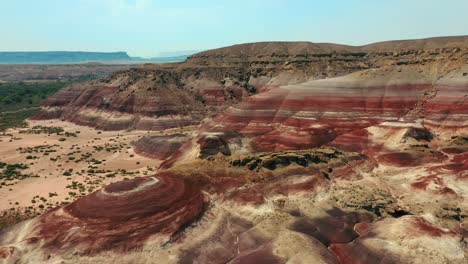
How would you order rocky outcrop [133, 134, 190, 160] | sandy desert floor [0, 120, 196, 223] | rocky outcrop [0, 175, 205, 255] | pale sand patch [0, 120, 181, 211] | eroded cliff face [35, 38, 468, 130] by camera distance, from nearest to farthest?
rocky outcrop [0, 175, 205, 255], sandy desert floor [0, 120, 196, 223], pale sand patch [0, 120, 181, 211], rocky outcrop [133, 134, 190, 160], eroded cliff face [35, 38, 468, 130]

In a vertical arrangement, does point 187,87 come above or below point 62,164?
above

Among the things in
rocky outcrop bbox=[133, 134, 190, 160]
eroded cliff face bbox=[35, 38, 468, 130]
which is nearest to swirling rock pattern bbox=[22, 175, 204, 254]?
rocky outcrop bbox=[133, 134, 190, 160]

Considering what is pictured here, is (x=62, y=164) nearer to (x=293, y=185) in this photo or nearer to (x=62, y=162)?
(x=62, y=162)

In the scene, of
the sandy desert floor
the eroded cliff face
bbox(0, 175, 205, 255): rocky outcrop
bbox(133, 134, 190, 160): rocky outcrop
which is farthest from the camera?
the eroded cliff face

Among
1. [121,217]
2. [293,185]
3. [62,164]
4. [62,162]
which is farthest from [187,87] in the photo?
[121,217]

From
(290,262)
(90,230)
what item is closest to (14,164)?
(90,230)

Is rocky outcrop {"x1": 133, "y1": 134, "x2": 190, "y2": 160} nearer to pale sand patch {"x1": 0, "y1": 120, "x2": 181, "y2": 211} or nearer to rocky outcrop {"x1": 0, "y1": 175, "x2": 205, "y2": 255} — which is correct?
pale sand patch {"x1": 0, "y1": 120, "x2": 181, "y2": 211}

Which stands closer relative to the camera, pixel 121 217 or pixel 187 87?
pixel 121 217

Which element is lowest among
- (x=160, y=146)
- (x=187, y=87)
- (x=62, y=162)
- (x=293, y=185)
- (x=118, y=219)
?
(x=62, y=162)

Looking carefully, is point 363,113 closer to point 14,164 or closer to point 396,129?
point 396,129
